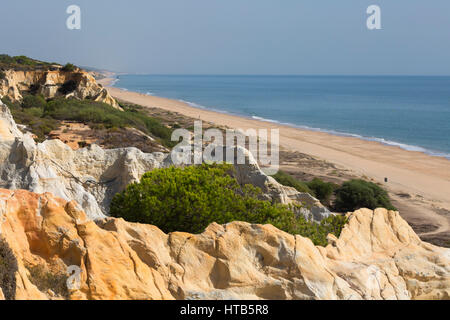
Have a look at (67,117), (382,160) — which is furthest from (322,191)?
(382,160)

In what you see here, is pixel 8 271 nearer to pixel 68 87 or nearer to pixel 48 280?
pixel 48 280

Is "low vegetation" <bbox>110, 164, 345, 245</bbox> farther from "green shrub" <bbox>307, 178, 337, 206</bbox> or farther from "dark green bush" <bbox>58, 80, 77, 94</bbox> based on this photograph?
"dark green bush" <bbox>58, 80, 77, 94</bbox>

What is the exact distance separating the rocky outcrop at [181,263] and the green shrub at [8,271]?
2.9 inches

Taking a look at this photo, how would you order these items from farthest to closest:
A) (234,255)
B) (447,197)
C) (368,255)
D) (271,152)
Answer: (271,152), (447,197), (368,255), (234,255)

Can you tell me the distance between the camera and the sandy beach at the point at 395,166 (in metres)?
28.8

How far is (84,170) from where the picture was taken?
47.1ft

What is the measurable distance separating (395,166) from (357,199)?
18111 mm

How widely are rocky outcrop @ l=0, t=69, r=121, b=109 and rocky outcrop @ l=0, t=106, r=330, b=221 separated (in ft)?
100

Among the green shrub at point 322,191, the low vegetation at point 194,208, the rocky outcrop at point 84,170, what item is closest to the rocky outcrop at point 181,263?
the low vegetation at point 194,208

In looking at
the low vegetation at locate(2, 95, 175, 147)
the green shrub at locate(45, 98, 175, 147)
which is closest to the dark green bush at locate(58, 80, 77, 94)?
the low vegetation at locate(2, 95, 175, 147)

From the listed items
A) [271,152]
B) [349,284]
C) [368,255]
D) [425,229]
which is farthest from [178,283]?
[271,152]

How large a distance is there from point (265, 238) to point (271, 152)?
3716cm

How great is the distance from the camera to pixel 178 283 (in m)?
6.97
